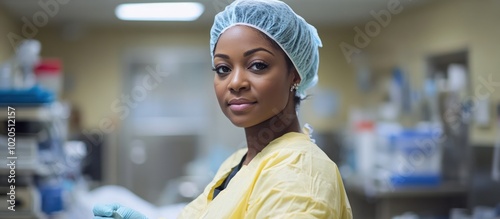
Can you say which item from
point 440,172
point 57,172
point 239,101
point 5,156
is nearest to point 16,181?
point 5,156

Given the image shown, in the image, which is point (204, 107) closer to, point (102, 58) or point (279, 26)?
point (102, 58)

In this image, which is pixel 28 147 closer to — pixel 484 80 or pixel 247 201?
pixel 247 201

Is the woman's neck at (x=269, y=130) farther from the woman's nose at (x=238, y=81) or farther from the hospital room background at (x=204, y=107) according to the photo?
the hospital room background at (x=204, y=107)

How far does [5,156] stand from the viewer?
2.80m

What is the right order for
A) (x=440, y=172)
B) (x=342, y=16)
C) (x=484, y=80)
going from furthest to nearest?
(x=342, y=16), (x=440, y=172), (x=484, y=80)

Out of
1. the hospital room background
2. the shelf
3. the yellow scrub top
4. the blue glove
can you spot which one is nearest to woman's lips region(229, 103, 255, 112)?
the yellow scrub top

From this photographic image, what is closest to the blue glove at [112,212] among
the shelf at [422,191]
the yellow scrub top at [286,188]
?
the yellow scrub top at [286,188]

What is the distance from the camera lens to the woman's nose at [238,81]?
3.49 ft

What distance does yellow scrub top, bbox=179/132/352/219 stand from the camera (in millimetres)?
950

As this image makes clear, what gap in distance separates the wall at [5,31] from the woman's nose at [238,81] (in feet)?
13.1

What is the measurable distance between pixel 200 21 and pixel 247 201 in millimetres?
4750

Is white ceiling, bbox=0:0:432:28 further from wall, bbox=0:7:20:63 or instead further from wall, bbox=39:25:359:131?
wall, bbox=39:25:359:131

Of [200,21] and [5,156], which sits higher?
[200,21]

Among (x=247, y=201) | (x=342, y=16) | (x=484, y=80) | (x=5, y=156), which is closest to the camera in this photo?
→ (x=247, y=201)
